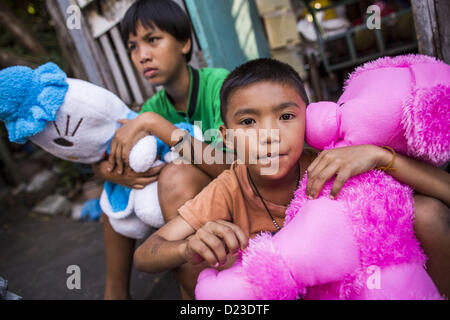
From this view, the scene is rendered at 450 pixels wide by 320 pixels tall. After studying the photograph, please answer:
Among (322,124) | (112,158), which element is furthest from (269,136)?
(112,158)

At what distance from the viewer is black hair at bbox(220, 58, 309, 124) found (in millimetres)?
1019

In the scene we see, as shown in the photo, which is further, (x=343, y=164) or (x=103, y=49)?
(x=103, y=49)

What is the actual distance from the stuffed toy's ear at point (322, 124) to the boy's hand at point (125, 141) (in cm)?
72

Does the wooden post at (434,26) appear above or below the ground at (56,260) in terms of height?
above

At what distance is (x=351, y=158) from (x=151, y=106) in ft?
4.62

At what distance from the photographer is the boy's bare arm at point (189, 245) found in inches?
31.6

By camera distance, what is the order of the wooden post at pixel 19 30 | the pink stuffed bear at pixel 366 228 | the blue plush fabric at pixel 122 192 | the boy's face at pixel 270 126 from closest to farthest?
the pink stuffed bear at pixel 366 228, the boy's face at pixel 270 126, the blue plush fabric at pixel 122 192, the wooden post at pixel 19 30

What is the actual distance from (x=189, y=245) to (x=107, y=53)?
89.9 inches

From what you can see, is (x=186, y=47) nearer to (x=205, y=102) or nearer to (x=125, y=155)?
(x=205, y=102)

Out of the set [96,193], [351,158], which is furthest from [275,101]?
[96,193]

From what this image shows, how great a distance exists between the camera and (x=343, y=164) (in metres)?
0.85

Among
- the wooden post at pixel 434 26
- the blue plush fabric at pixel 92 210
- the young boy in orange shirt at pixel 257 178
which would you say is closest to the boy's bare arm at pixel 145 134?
the young boy in orange shirt at pixel 257 178

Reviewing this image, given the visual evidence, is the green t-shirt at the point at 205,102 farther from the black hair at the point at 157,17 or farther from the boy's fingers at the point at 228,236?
the boy's fingers at the point at 228,236
